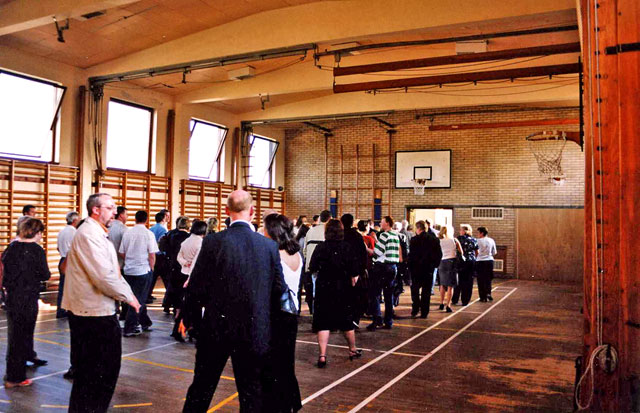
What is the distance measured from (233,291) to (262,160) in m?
15.2

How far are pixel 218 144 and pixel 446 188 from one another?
6.95 metres

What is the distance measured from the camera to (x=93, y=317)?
315 centimetres

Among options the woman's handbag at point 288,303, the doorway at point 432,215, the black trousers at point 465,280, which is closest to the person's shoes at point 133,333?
the woman's handbag at point 288,303

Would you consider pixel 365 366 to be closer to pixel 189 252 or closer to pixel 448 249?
pixel 189 252

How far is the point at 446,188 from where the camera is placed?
16.2 meters

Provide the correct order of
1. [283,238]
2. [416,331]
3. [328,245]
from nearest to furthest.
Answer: [283,238]
[328,245]
[416,331]

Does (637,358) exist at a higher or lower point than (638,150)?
lower

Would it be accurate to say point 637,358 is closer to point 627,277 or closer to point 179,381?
point 627,277

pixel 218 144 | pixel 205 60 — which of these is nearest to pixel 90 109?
pixel 205 60

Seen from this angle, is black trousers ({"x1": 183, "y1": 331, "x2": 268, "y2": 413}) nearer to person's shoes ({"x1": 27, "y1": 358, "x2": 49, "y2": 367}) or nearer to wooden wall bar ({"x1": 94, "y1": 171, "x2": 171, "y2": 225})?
person's shoes ({"x1": 27, "y1": 358, "x2": 49, "y2": 367})

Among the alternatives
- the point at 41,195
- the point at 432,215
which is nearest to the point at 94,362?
the point at 41,195

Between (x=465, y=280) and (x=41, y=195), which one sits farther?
(x=41, y=195)

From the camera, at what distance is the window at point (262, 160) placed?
1711 cm

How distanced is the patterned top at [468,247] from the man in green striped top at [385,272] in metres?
2.53
